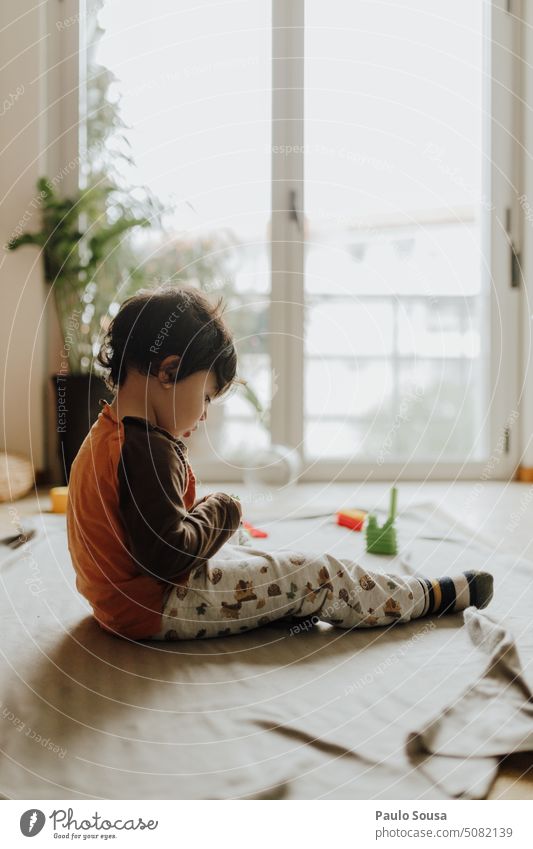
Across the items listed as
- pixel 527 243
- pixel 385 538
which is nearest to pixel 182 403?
pixel 385 538

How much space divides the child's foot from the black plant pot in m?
1.32

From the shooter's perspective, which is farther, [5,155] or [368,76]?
[368,76]

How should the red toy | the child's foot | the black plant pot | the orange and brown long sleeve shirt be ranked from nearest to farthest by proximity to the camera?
the orange and brown long sleeve shirt
the child's foot
the red toy
the black plant pot

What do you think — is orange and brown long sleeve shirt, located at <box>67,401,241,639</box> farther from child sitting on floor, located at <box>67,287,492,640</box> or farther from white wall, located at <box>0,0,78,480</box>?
white wall, located at <box>0,0,78,480</box>

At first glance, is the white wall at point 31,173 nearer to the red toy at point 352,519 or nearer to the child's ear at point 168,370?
the red toy at point 352,519

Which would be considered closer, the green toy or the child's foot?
the child's foot

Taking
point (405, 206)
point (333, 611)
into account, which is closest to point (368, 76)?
point (405, 206)

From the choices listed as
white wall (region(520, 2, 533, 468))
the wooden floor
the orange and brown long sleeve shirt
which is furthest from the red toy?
white wall (region(520, 2, 533, 468))

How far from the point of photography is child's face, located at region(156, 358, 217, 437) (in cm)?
98

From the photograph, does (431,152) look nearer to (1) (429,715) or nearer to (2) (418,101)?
→ (2) (418,101)

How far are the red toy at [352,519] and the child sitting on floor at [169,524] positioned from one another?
2.06 ft
